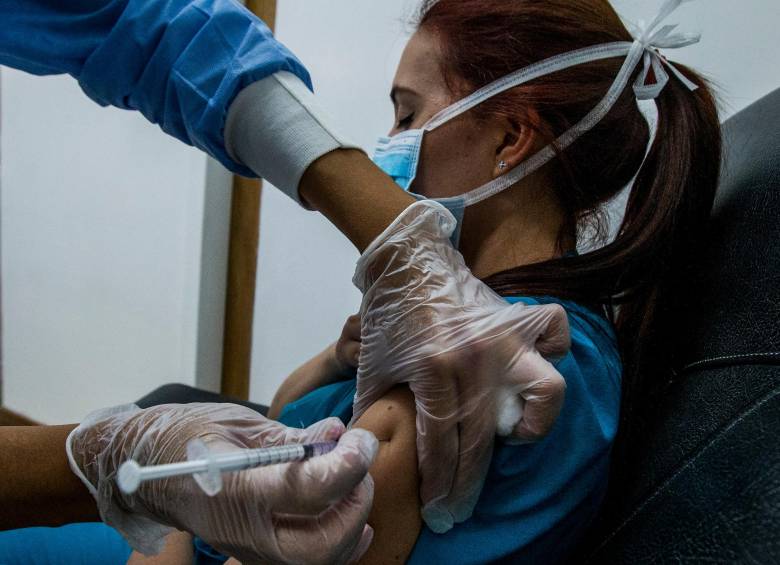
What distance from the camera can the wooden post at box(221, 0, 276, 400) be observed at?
7.13ft

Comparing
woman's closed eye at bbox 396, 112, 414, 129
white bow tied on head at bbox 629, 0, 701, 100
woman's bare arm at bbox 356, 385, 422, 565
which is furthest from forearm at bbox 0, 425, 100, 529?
white bow tied on head at bbox 629, 0, 701, 100

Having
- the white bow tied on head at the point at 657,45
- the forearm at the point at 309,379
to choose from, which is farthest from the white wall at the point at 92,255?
the white bow tied on head at the point at 657,45

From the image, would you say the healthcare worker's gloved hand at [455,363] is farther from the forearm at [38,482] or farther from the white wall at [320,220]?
the white wall at [320,220]

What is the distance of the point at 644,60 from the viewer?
3.02ft

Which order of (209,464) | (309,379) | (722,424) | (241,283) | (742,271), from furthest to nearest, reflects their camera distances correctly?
(241,283) < (309,379) < (742,271) < (722,424) < (209,464)

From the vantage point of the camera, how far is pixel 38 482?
539 mm

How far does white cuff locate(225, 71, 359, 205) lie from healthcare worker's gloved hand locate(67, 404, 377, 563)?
35 cm

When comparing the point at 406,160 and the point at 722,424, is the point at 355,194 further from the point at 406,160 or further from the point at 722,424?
the point at 722,424

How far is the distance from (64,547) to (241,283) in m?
1.33

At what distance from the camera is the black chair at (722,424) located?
20.7 inches

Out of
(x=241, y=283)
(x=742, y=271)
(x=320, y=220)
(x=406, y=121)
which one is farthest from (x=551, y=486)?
(x=241, y=283)

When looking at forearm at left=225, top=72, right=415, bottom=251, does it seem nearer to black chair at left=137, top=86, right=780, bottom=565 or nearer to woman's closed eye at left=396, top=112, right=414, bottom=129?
woman's closed eye at left=396, top=112, right=414, bottom=129

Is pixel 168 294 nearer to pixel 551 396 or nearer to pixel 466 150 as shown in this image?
pixel 466 150

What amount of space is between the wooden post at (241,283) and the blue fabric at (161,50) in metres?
1.27
